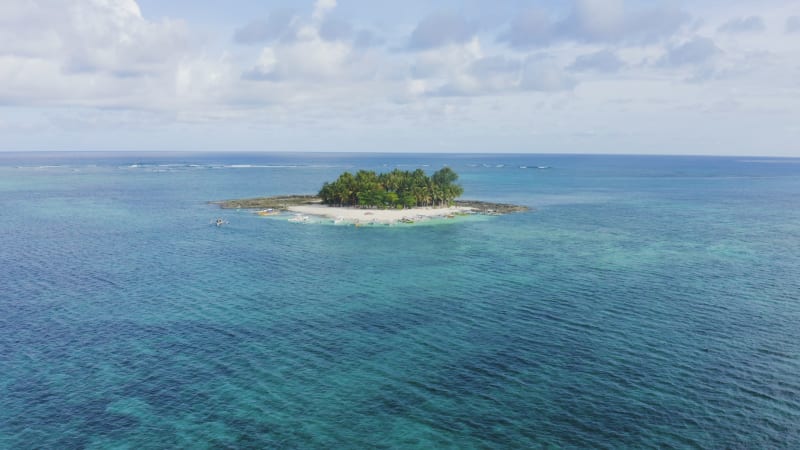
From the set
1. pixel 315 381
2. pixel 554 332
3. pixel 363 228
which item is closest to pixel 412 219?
pixel 363 228

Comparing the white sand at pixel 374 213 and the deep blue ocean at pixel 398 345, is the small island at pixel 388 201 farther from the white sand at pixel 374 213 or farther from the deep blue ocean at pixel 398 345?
the deep blue ocean at pixel 398 345

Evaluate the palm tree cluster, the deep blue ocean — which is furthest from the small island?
the deep blue ocean

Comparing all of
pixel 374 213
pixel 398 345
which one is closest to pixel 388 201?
pixel 374 213

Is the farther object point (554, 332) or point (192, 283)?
point (192, 283)

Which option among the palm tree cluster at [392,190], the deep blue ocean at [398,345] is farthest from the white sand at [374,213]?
the deep blue ocean at [398,345]

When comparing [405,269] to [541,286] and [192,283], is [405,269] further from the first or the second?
[192,283]

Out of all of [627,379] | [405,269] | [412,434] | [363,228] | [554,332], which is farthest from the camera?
[363,228]

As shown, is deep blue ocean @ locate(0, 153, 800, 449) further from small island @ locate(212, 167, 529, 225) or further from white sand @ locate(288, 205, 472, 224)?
small island @ locate(212, 167, 529, 225)

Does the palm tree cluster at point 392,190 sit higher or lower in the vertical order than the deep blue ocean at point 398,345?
higher

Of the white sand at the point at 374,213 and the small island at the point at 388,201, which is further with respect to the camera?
the small island at the point at 388,201
